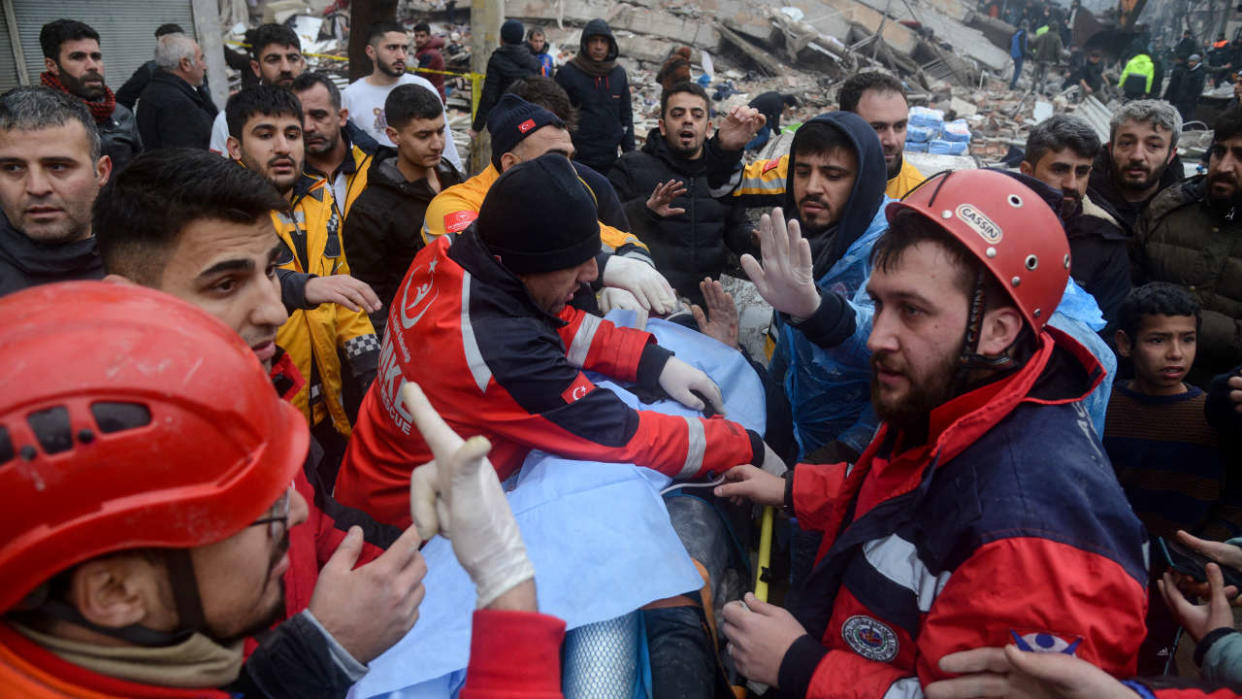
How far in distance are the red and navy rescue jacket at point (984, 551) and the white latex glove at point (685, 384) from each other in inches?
30.9

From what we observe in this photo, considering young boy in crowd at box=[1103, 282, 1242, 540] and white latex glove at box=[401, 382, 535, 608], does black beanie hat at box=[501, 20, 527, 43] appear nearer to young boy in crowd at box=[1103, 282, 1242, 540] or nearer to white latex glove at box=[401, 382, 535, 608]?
young boy in crowd at box=[1103, 282, 1242, 540]

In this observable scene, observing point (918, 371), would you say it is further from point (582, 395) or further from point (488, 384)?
point (488, 384)

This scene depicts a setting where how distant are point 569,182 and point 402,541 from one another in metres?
1.37

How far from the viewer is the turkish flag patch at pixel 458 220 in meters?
3.72

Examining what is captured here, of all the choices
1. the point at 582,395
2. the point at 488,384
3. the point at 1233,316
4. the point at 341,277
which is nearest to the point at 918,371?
the point at 582,395

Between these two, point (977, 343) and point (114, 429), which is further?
point (977, 343)

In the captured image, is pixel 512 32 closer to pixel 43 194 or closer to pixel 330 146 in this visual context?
pixel 330 146

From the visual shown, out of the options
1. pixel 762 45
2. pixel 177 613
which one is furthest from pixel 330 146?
pixel 762 45

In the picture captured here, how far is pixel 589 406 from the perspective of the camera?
7.42 ft

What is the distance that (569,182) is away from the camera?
2.46m

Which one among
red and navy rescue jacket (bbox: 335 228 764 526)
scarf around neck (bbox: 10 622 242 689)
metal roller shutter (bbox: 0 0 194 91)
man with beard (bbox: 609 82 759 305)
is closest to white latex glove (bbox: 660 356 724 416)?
red and navy rescue jacket (bbox: 335 228 764 526)

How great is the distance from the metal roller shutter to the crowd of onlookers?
847 centimetres

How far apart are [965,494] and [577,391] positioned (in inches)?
44.9

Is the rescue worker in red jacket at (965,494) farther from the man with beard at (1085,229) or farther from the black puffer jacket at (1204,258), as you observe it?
the black puffer jacket at (1204,258)
